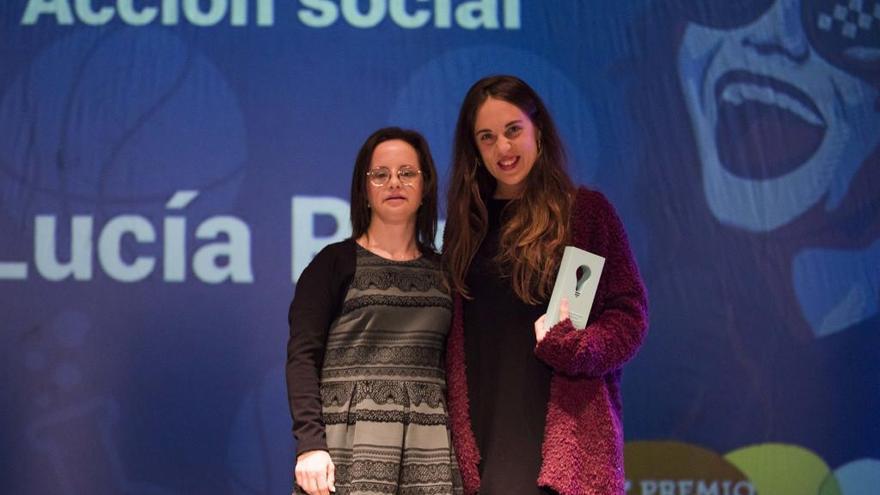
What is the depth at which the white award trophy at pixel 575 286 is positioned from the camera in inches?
84.3

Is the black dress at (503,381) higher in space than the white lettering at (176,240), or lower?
lower

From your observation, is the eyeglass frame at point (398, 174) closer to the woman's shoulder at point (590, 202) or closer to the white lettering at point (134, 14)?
the woman's shoulder at point (590, 202)

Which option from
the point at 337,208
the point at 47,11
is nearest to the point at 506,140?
the point at 337,208

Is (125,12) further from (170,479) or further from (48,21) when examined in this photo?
(170,479)

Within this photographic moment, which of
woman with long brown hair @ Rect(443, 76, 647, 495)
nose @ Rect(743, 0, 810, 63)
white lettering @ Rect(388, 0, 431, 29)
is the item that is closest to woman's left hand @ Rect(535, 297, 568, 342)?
woman with long brown hair @ Rect(443, 76, 647, 495)

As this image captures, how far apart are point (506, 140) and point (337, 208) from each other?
122 centimetres

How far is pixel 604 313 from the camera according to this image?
7.21 ft

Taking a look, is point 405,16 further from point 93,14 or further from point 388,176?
point 388,176

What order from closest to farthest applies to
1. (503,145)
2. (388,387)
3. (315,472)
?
(315,472)
(388,387)
(503,145)

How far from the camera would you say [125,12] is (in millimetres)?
3418

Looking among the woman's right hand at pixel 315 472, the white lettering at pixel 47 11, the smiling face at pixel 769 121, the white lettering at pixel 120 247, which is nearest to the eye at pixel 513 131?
the woman's right hand at pixel 315 472

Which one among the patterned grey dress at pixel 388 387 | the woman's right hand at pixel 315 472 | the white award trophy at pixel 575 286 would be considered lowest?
the woman's right hand at pixel 315 472

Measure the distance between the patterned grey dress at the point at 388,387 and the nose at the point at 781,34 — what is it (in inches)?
72.2

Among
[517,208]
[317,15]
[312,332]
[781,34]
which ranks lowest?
[312,332]
